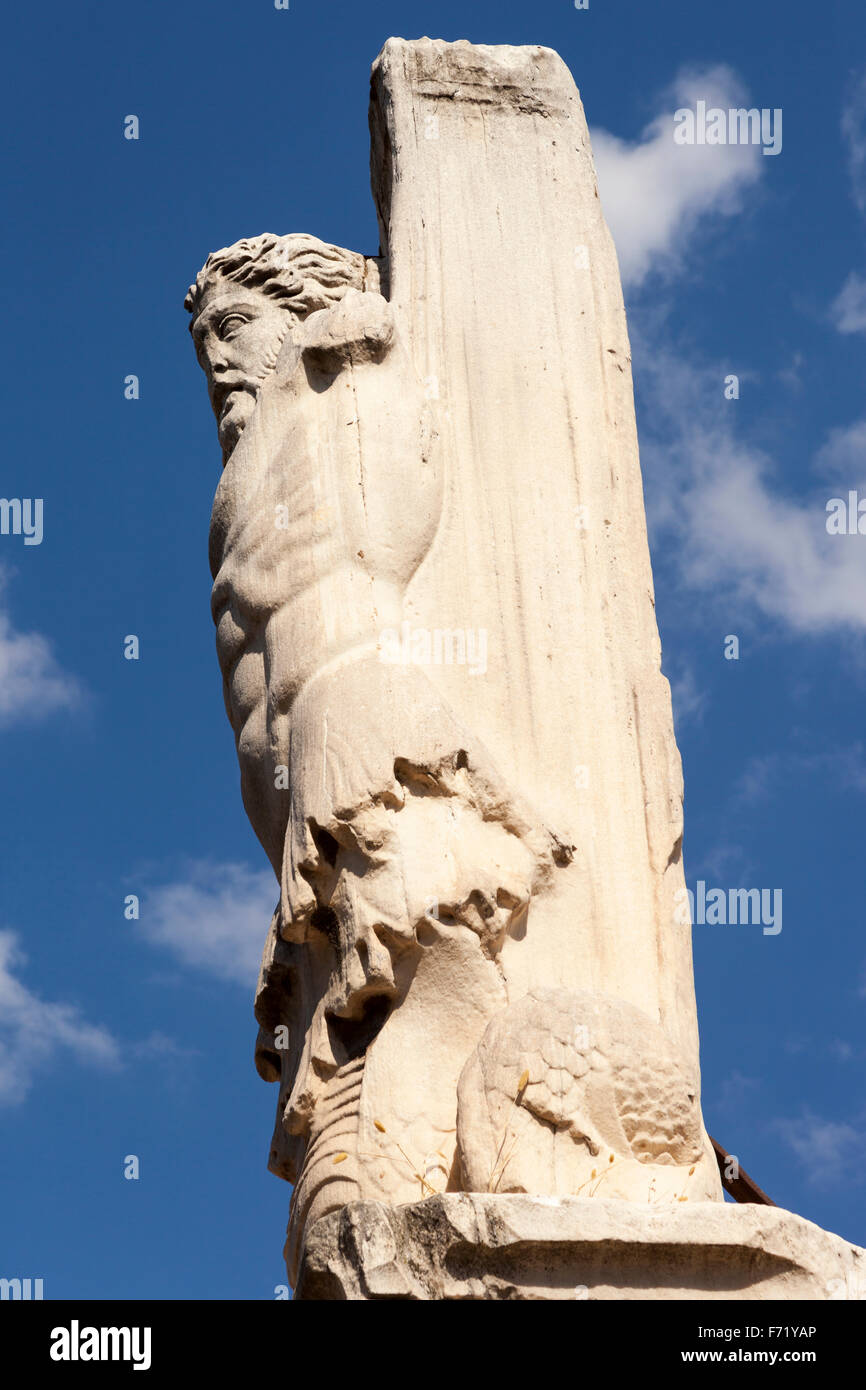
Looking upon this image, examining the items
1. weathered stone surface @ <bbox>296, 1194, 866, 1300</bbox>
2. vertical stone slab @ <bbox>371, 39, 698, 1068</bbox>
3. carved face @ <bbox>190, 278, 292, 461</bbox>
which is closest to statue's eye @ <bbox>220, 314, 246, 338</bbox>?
carved face @ <bbox>190, 278, 292, 461</bbox>

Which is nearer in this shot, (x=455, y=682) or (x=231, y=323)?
(x=455, y=682)

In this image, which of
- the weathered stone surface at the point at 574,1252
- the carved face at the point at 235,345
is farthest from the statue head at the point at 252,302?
the weathered stone surface at the point at 574,1252

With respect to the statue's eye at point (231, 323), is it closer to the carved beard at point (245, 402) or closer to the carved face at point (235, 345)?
the carved face at point (235, 345)

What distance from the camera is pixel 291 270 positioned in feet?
25.1

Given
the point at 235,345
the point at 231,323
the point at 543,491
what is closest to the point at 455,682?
the point at 543,491

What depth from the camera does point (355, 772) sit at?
599 centimetres

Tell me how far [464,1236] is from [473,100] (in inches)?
186

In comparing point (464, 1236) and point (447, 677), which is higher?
point (447, 677)

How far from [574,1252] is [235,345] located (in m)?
3.95

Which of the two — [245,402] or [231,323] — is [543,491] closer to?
[245,402]

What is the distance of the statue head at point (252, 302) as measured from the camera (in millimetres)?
7484

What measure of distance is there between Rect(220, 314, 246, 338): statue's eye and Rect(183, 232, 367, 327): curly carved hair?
0.15 meters
